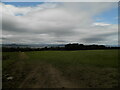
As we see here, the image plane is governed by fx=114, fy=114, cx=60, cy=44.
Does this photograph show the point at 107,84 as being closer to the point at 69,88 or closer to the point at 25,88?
the point at 69,88

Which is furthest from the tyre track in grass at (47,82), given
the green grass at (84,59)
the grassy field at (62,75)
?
the green grass at (84,59)

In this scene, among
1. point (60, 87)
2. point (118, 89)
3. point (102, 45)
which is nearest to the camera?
point (118, 89)

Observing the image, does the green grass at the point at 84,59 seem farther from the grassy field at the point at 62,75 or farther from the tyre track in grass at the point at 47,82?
the tyre track in grass at the point at 47,82

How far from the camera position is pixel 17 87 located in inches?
264

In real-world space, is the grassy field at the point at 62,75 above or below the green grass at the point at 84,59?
below

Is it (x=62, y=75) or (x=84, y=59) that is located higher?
(x=84, y=59)

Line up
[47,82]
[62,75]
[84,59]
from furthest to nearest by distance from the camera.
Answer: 1. [84,59]
2. [62,75]
3. [47,82]

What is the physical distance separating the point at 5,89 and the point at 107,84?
19.9ft

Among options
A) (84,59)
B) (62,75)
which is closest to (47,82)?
(62,75)

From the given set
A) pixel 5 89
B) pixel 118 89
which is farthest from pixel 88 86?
pixel 5 89

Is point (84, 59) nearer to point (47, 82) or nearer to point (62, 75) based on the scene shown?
point (62, 75)

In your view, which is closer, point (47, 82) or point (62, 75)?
point (47, 82)

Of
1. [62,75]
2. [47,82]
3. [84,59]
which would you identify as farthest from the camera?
[84,59]

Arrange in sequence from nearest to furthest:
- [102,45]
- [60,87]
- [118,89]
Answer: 1. [118,89]
2. [60,87]
3. [102,45]
